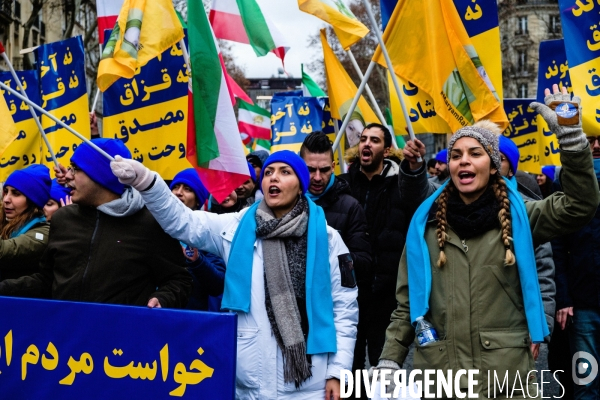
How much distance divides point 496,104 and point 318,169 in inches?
47.2

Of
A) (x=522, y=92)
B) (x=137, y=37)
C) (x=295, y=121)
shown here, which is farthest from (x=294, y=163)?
(x=522, y=92)

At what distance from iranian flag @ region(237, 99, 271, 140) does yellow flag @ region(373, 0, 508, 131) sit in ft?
29.1

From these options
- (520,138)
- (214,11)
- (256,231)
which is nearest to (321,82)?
(520,138)

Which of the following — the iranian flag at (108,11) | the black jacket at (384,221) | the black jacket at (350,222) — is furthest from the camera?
the iranian flag at (108,11)

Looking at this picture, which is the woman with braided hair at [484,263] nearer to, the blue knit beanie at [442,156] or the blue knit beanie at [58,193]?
the blue knit beanie at [442,156]

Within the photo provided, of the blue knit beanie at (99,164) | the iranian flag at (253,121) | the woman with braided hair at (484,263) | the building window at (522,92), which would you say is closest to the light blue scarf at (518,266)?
the woman with braided hair at (484,263)

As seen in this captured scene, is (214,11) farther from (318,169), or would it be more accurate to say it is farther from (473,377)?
(473,377)

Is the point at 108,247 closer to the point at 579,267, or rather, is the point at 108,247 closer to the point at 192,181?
the point at 192,181

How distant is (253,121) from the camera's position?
1538cm

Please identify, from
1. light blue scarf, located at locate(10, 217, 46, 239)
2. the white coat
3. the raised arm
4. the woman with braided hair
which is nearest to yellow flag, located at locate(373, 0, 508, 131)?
the woman with braided hair

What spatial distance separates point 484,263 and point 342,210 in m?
1.79

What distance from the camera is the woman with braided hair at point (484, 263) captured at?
3.28 metres

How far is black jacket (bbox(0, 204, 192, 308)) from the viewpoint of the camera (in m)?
3.67

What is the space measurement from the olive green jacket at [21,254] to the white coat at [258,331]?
4.11 feet
